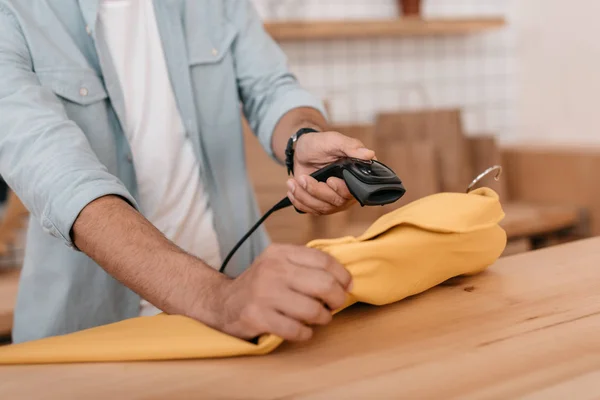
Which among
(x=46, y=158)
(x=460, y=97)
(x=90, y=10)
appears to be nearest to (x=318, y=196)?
(x=46, y=158)

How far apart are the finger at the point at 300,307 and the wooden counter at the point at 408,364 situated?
38mm

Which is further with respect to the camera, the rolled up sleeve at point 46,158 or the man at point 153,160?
the rolled up sleeve at point 46,158

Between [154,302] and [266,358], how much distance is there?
0.20 m

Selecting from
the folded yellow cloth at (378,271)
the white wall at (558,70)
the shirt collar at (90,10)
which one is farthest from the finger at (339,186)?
the white wall at (558,70)

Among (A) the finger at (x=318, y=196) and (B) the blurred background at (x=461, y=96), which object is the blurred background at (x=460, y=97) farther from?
(A) the finger at (x=318, y=196)

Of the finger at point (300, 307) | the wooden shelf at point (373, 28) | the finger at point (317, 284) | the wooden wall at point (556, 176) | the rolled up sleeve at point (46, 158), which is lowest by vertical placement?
the wooden wall at point (556, 176)

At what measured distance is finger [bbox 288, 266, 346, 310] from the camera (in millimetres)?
739

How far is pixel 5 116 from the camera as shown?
41.3 inches

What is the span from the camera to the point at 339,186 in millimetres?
1042

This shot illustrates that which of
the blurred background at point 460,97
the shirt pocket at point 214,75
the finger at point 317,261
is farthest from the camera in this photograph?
the blurred background at point 460,97

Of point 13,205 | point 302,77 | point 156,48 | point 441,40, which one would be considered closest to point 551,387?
point 156,48

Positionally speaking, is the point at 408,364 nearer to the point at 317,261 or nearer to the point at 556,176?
the point at 317,261

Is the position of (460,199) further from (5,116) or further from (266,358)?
(5,116)

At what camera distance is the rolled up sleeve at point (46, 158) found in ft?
3.13
